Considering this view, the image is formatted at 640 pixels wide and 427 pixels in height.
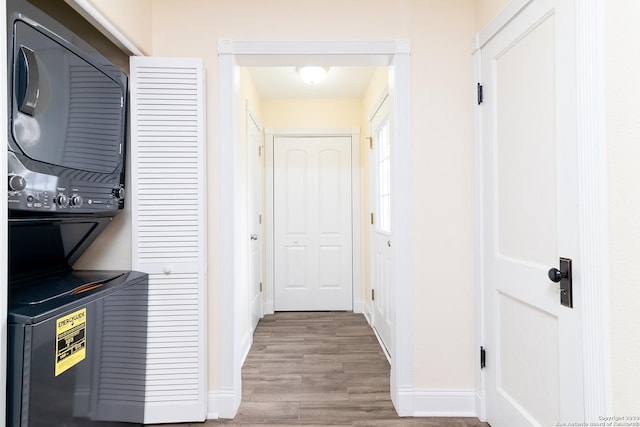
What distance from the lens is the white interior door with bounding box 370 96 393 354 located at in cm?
304

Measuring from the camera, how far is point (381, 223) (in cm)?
341

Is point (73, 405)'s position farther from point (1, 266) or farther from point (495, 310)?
point (495, 310)

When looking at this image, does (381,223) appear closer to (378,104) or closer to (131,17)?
(378,104)

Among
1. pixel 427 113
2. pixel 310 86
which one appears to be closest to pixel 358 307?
pixel 310 86

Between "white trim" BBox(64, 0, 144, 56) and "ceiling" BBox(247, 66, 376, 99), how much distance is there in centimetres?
144

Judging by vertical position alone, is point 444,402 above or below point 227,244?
below

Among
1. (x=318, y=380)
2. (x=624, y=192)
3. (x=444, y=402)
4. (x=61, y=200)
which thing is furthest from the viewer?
(x=318, y=380)

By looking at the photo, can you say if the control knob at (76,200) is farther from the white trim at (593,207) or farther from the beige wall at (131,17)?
the white trim at (593,207)

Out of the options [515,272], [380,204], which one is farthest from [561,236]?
[380,204]

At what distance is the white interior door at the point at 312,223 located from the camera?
412cm

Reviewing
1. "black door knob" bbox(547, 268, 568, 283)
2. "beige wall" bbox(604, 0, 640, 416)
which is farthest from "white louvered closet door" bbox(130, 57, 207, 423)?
"beige wall" bbox(604, 0, 640, 416)

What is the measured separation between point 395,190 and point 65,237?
64.6 inches

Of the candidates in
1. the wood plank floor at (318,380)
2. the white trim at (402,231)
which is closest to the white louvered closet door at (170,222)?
the wood plank floor at (318,380)

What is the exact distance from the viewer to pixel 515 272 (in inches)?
66.4
